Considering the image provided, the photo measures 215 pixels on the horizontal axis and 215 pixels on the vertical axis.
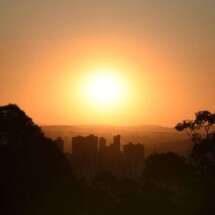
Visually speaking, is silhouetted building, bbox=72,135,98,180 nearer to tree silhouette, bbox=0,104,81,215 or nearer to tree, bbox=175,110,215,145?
tree, bbox=175,110,215,145

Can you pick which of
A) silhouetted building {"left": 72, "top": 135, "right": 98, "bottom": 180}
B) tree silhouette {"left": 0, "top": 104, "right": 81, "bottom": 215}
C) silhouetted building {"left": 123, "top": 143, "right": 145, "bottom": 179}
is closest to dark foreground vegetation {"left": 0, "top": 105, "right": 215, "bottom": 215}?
tree silhouette {"left": 0, "top": 104, "right": 81, "bottom": 215}

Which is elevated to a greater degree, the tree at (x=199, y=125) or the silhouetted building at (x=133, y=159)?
the tree at (x=199, y=125)

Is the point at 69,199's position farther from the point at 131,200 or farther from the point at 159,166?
the point at 159,166

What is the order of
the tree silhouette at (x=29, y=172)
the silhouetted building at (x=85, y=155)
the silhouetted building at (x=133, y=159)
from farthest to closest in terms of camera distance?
1. the silhouetted building at (x=133, y=159)
2. the silhouetted building at (x=85, y=155)
3. the tree silhouette at (x=29, y=172)

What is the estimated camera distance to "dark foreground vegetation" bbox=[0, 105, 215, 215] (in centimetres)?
2992

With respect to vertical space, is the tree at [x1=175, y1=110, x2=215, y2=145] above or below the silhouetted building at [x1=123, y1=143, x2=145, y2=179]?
above

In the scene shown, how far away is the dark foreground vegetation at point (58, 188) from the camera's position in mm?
29922

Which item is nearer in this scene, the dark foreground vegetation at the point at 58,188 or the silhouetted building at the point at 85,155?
the dark foreground vegetation at the point at 58,188

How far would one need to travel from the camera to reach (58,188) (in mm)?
30984

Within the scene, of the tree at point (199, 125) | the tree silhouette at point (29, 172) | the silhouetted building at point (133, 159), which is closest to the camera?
the tree silhouette at point (29, 172)

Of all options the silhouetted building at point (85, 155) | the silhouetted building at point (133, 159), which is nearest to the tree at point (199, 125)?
the silhouetted building at point (85, 155)

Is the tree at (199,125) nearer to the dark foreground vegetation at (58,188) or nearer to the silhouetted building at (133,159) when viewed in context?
the dark foreground vegetation at (58,188)

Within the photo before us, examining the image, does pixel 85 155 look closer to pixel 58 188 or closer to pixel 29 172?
pixel 58 188

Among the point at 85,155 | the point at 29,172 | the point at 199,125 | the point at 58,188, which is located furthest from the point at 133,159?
the point at 29,172
